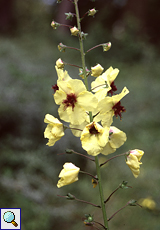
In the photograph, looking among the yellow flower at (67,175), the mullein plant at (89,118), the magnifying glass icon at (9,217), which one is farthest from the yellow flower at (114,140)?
the magnifying glass icon at (9,217)

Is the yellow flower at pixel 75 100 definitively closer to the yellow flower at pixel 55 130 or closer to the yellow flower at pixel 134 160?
the yellow flower at pixel 55 130

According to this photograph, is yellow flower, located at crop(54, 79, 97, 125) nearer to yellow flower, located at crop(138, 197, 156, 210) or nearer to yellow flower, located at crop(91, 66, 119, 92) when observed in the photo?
yellow flower, located at crop(91, 66, 119, 92)

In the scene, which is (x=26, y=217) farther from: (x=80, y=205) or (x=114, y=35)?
(x=114, y=35)

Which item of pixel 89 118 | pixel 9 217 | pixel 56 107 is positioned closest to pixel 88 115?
pixel 89 118

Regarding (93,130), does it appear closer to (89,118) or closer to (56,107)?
(89,118)

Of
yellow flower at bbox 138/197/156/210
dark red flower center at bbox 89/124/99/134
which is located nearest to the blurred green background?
yellow flower at bbox 138/197/156/210
